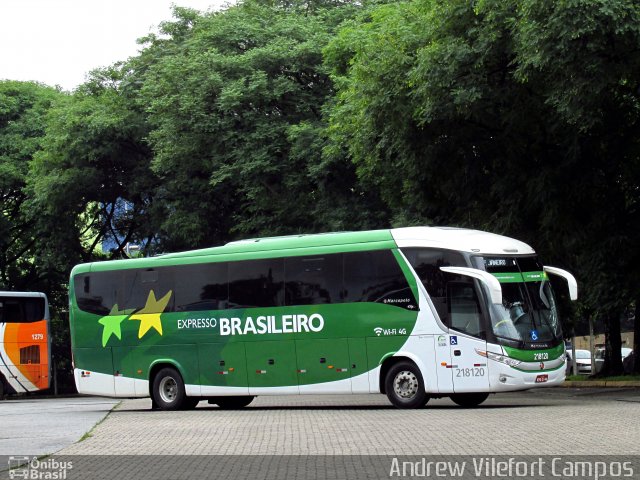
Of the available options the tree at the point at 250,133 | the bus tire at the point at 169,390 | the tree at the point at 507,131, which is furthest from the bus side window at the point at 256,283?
the tree at the point at 250,133

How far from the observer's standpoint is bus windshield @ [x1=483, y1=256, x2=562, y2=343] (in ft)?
67.2

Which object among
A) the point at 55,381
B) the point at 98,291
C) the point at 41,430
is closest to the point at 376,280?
the point at 41,430

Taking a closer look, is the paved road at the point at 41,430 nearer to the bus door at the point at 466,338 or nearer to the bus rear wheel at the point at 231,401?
the bus rear wheel at the point at 231,401

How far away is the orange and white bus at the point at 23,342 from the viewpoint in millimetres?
37625

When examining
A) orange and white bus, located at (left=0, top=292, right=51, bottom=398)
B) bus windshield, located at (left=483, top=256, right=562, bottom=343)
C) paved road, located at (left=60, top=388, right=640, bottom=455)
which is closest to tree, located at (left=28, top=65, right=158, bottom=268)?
orange and white bus, located at (left=0, top=292, right=51, bottom=398)

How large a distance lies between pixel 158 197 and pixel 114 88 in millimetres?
6962

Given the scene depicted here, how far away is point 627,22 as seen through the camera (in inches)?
796

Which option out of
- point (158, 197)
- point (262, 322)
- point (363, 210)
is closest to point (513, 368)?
point (262, 322)

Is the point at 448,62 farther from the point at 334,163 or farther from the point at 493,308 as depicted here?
the point at 334,163

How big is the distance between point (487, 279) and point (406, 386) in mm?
2705

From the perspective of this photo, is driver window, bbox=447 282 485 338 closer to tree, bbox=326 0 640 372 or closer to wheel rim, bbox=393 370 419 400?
wheel rim, bbox=393 370 419 400

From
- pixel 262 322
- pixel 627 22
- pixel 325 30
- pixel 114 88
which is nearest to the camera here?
pixel 627 22

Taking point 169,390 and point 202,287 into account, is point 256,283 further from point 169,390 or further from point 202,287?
point 169,390

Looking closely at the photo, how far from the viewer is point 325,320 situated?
22328mm
